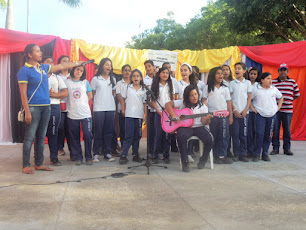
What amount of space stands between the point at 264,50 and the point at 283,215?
7400 mm

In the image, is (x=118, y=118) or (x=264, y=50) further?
(x=264, y=50)

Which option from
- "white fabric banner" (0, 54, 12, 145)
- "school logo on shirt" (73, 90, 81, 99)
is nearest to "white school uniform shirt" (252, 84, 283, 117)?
"school logo on shirt" (73, 90, 81, 99)

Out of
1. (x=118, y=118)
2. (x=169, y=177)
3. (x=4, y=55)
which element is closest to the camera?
(x=169, y=177)

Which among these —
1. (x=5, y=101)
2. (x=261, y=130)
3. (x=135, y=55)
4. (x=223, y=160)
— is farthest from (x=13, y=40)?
(x=261, y=130)

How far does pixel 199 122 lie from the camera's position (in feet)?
16.6

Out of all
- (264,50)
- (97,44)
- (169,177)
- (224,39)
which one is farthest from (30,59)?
(224,39)

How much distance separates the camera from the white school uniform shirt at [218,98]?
5504mm

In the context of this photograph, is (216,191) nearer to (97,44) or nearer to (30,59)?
(30,59)

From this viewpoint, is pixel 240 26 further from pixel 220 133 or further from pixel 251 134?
pixel 220 133

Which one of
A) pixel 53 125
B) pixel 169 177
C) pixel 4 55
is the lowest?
pixel 169 177

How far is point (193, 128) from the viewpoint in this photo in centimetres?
507

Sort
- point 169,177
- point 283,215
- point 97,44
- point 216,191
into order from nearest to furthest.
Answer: point 283,215
point 216,191
point 169,177
point 97,44

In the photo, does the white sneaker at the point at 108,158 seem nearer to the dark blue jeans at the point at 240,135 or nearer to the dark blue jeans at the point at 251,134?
the dark blue jeans at the point at 240,135

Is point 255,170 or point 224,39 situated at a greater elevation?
point 224,39
